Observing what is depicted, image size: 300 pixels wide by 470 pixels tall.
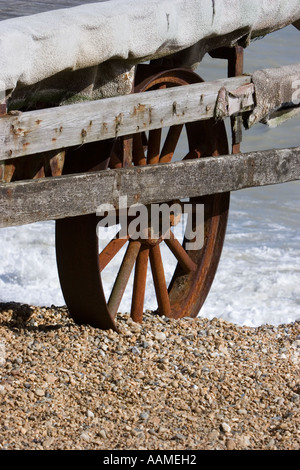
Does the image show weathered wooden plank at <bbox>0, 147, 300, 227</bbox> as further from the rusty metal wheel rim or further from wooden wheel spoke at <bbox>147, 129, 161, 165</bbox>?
wooden wheel spoke at <bbox>147, 129, 161, 165</bbox>

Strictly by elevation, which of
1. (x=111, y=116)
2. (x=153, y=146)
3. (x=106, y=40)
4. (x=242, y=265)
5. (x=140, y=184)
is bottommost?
(x=242, y=265)

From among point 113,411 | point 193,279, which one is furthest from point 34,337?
point 193,279

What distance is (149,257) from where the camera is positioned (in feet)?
17.9

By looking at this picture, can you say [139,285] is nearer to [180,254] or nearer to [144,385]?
[180,254]

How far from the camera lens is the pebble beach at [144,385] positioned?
3.82 metres

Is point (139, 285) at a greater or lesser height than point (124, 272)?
lesser

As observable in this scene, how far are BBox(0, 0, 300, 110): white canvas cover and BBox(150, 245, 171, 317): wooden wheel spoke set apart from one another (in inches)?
45.2

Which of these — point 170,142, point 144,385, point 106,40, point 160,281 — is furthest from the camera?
point 160,281

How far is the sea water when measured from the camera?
24.8 feet

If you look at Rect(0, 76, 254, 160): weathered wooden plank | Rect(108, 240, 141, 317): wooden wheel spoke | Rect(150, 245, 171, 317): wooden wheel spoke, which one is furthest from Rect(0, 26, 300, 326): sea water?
Rect(0, 76, 254, 160): weathered wooden plank

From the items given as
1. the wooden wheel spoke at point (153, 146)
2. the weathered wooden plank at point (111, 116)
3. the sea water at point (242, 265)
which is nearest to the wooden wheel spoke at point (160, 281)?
the wooden wheel spoke at point (153, 146)

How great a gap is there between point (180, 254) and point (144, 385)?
4.35 feet

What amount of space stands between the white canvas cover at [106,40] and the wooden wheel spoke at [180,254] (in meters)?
1.06

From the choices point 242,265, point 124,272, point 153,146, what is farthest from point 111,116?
point 242,265
